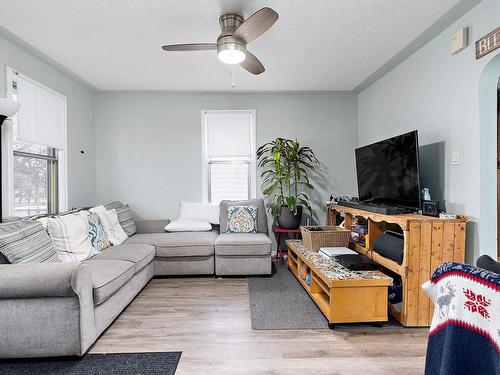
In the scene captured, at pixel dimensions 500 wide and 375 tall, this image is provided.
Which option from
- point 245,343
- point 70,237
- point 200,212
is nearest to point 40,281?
point 70,237

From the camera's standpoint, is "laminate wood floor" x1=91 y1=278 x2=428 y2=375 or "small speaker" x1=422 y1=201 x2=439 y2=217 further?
"small speaker" x1=422 y1=201 x2=439 y2=217

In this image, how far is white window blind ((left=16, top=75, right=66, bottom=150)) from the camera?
2734 mm

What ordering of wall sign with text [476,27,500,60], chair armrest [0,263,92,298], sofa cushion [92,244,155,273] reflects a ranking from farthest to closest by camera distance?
sofa cushion [92,244,155,273] → wall sign with text [476,27,500,60] → chair armrest [0,263,92,298]

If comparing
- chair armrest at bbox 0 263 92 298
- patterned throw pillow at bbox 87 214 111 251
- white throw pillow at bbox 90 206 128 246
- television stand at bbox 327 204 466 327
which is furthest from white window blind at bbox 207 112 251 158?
chair armrest at bbox 0 263 92 298

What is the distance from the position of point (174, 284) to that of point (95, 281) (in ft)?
4.18

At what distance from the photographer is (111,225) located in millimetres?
3316

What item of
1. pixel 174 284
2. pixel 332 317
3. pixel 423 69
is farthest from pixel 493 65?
pixel 174 284

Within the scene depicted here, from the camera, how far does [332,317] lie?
2.19 meters

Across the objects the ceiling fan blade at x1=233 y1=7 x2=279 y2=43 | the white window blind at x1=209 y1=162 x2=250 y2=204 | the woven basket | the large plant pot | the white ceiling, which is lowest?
the woven basket

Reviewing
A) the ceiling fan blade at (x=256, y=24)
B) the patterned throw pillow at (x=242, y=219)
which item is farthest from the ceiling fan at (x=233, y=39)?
the patterned throw pillow at (x=242, y=219)

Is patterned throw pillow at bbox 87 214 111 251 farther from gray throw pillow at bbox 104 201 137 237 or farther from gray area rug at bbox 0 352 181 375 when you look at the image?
gray area rug at bbox 0 352 181 375

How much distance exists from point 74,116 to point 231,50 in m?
2.60

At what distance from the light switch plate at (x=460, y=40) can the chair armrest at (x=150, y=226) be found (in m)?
3.73

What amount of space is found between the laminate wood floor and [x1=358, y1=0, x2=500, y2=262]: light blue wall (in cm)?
99
